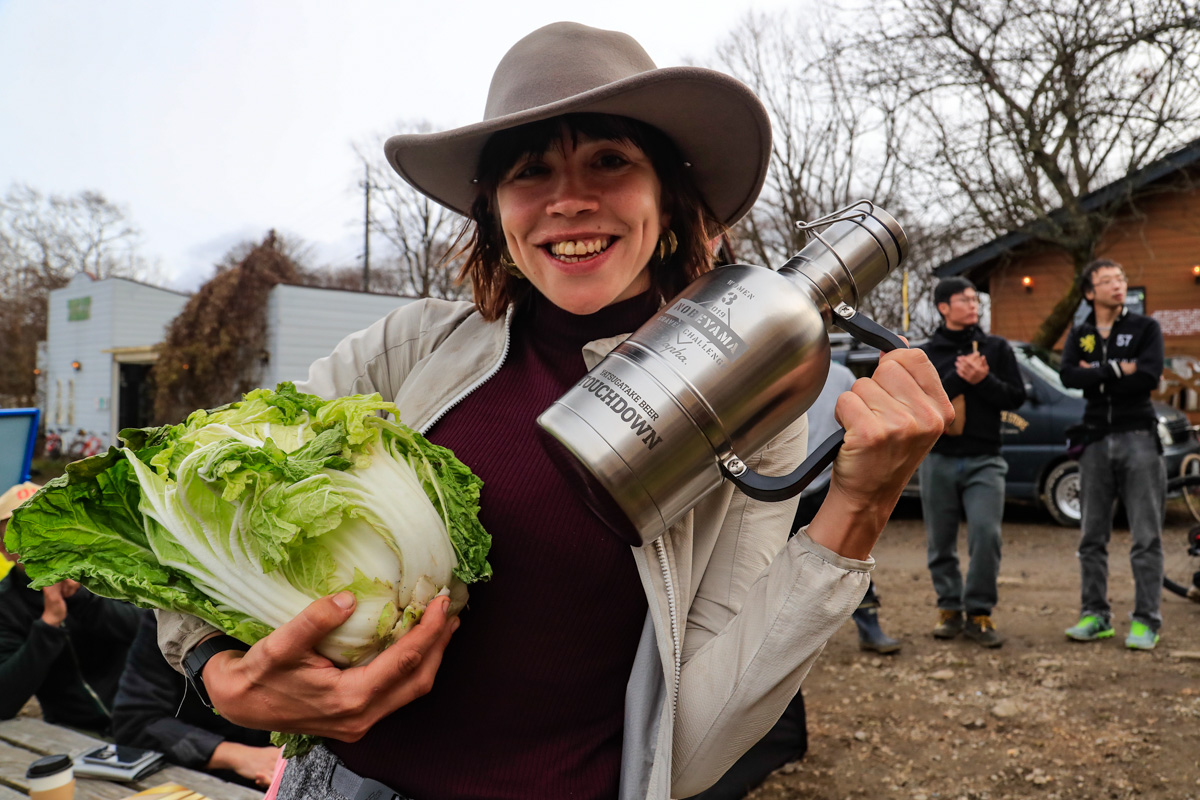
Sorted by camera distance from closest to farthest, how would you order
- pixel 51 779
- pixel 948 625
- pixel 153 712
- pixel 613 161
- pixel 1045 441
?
1. pixel 613 161
2. pixel 51 779
3. pixel 153 712
4. pixel 948 625
5. pixel 1045 441

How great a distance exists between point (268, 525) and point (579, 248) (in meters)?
0.80

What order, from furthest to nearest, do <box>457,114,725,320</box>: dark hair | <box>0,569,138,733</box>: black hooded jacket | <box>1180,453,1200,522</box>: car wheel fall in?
1. <box>1180,453,1200,522</box>: car wheel
2. <box>0,569,138,733</box>: black hooded jacket
3. <box>457,114,725,320</box>: dark hair

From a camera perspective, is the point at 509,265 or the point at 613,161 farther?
the point at 509,265

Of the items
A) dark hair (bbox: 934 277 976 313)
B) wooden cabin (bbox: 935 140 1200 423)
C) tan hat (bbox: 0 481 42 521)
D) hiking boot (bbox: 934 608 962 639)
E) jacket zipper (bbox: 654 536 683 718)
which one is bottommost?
hiking boot (bbox: 934 608 962 639)

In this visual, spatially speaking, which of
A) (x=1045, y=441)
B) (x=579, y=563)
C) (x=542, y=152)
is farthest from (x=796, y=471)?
(x=1045, y=441)

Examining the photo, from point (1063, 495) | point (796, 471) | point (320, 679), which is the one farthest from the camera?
point (1063, 495)

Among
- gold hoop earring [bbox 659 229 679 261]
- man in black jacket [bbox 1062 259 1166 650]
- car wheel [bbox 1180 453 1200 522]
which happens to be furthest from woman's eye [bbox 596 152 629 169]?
car wheel [bbox 1180 453 1200 522]

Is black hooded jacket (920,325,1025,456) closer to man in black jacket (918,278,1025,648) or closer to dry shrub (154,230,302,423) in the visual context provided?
man in black jacket (918,278,1025,648)

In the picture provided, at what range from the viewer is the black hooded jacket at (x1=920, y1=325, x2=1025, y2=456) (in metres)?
6.56

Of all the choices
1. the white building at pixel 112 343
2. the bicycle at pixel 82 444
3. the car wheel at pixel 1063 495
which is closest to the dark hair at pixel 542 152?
the car wheel at pixel 1063 495

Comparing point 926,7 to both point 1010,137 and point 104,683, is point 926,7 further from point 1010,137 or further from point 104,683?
point 104,683

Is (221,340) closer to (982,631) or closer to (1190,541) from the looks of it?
(982,631)

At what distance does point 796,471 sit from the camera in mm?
1445

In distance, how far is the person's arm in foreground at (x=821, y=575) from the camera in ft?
4.55
